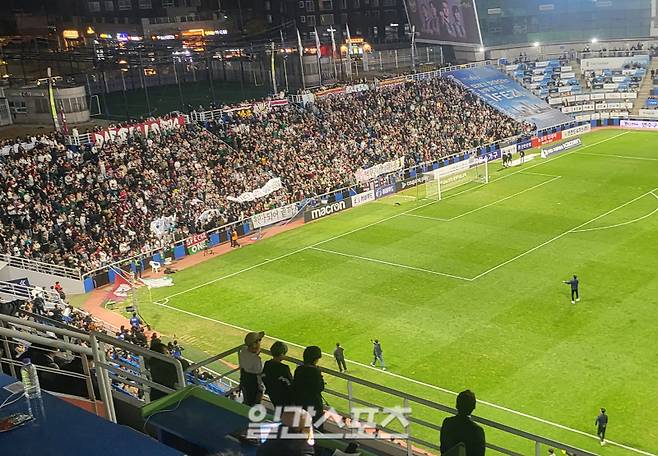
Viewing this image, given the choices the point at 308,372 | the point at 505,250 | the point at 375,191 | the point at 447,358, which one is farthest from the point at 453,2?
the point at 308,372

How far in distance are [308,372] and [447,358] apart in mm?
19410

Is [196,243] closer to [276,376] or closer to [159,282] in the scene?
[159,282]

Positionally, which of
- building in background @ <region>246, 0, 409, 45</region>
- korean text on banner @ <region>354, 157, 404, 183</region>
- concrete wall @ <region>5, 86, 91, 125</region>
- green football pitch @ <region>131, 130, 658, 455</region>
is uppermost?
building in background @ <region>246, 0, 409, 45</region>

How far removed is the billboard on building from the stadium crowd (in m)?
18.3

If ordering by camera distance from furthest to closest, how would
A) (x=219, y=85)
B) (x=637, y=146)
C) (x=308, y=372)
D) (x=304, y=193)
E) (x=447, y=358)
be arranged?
1. (x=219, y=85)
2. (x=637, y=146)
3. (x=304, y=193)
4. (x=447, y=358)
5. (x=308, y=372)

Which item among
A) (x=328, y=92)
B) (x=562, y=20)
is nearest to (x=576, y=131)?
(x=562, y=20)

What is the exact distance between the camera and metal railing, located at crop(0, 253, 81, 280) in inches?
1382

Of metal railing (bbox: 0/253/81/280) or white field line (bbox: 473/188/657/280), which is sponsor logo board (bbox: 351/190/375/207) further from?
metal railing (bbox: 0/253/81/280)

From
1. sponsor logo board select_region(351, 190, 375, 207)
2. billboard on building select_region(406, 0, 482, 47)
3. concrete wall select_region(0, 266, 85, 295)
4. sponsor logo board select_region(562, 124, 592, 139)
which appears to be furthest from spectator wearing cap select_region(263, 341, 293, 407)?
billboard on building select_region(406, 0, 482, 47)

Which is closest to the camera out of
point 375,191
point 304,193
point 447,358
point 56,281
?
point 447,358

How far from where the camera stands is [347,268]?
125 feet

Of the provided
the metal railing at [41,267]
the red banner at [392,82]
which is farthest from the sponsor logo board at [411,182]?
the metal railing at [41,267]

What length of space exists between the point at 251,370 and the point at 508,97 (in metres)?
71.0

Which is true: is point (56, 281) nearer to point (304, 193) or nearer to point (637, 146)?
point (304, 193)
